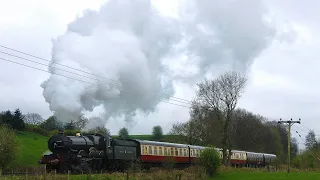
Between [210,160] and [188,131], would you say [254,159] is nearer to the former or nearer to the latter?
[188,131]

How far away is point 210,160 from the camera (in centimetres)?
3441

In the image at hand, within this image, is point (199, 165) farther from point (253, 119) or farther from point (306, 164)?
point (253, 119)

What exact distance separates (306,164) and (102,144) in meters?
42.5

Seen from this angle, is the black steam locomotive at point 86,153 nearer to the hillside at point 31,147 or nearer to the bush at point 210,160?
the bush at point 210,160

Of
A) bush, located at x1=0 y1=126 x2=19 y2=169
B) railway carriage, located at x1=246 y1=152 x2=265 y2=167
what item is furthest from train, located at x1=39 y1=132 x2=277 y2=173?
railway carriage, located at x1=246 y1=152 x2=265 y2=167

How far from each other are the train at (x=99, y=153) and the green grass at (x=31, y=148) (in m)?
11.2

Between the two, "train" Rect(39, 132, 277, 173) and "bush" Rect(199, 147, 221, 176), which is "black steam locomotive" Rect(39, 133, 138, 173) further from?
"bush" Rect(199, 147, 221, 176)

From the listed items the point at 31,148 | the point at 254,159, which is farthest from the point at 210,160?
the point at 254,159

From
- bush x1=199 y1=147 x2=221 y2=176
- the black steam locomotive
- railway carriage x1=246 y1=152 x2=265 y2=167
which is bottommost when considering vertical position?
railway carriage x1=246 y1=152 x2=265 y2=167

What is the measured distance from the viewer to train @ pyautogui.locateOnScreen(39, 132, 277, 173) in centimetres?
2370

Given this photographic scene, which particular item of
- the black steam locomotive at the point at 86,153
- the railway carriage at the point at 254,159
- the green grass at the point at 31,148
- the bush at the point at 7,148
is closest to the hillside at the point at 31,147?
the green grass at the point at 31,148

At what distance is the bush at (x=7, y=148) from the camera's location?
2847 cm

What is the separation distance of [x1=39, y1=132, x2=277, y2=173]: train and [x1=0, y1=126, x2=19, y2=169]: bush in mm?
5314

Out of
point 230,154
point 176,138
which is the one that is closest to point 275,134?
point 176,138
